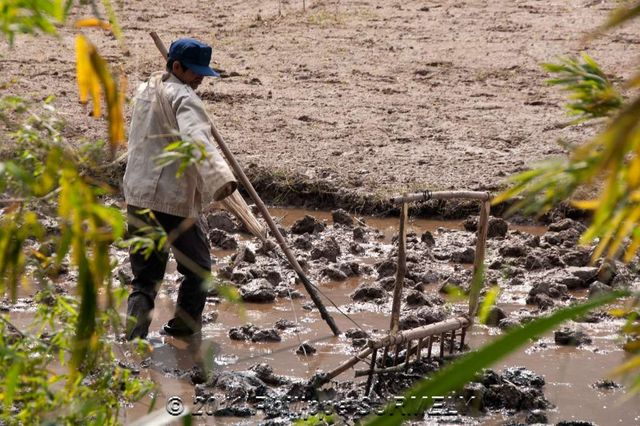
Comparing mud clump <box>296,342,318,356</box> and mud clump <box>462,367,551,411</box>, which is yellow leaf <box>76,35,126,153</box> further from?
mud clump <box>296,342,318,356</box>

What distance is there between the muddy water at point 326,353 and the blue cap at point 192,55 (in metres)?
1.24

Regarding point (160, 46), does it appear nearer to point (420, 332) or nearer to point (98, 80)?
point (420, 332)

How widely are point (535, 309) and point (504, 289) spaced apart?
0.35m

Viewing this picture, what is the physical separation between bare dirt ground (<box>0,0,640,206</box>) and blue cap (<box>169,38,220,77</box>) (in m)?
2.97

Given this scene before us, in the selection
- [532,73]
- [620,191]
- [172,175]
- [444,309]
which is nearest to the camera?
[620,191]

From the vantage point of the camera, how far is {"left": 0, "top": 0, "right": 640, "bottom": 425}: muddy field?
6.00 metres

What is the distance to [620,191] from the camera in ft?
7.73

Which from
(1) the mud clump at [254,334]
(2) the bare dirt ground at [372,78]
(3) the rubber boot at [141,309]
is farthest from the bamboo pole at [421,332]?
(2) the bare dirt ground at [372,78]

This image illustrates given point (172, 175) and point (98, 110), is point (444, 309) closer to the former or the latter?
point (172, 175)

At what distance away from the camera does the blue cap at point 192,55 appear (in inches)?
247

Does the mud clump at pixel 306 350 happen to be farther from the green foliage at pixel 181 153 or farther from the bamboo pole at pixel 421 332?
the green foliage at pixel 181 153

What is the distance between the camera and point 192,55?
6277mm

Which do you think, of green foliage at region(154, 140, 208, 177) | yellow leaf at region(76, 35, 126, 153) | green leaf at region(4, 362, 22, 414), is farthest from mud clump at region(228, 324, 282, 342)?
yellow leaf at region(76, 35, 126, 153)

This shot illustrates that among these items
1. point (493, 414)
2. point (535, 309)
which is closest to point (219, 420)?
point (493, 414)
